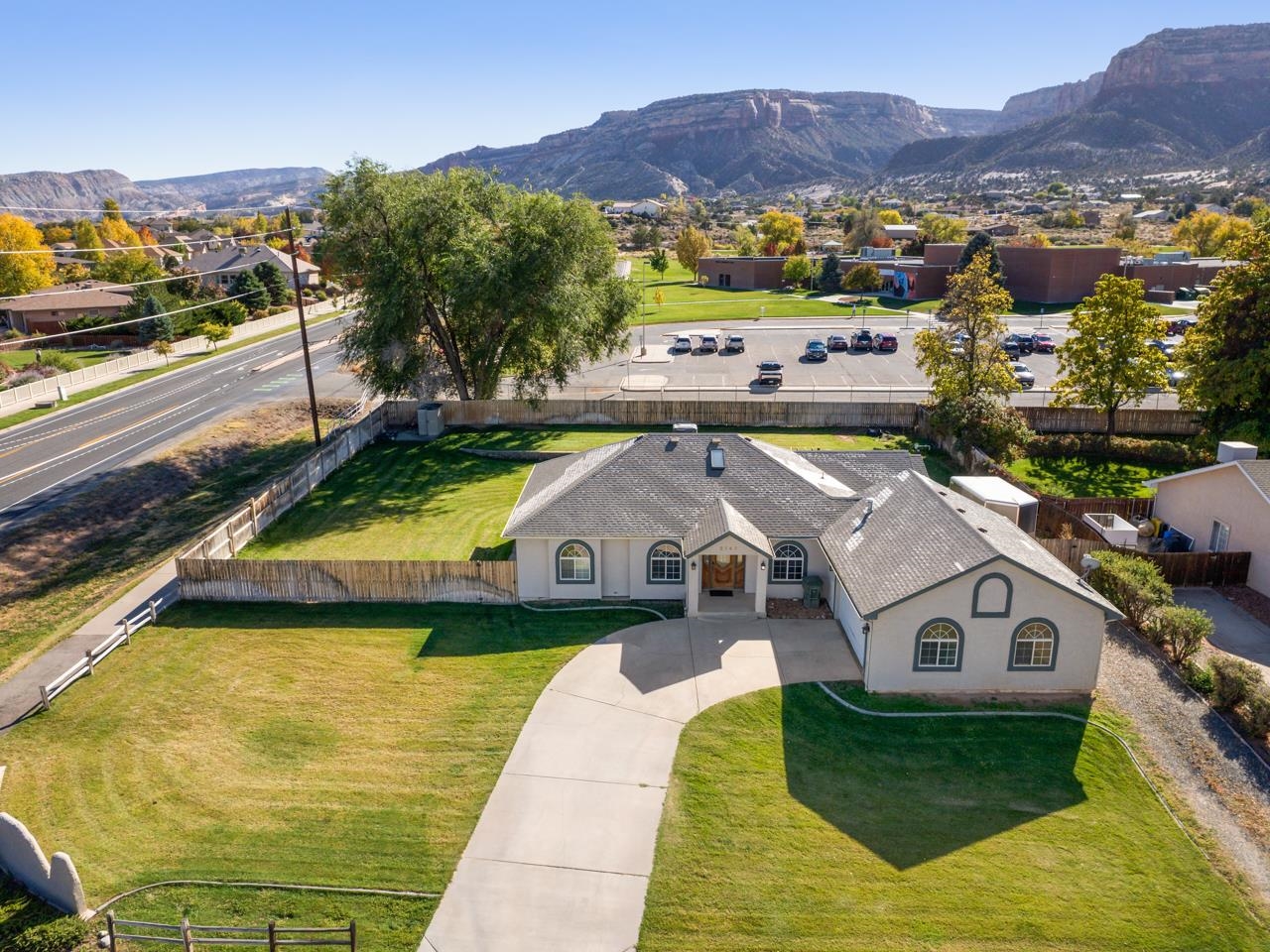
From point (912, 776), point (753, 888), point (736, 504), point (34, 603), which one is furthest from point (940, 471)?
point (34, 603)

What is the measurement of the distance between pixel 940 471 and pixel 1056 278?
54.4 metres

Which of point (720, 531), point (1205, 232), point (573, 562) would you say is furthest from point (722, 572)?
point (1205, 232)

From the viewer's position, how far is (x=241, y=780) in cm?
1742

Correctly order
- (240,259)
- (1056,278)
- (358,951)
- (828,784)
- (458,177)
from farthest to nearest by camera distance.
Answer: (240,259), (1056,278), (458,177), (828,784), (358,951)

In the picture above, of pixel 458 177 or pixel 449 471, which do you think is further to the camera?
pixel 458 177

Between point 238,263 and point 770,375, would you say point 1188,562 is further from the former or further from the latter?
point 238,263

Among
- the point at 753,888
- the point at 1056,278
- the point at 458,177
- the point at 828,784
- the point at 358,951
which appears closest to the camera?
the point at 358,951

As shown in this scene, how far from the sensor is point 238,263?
9444cm

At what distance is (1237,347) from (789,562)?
23894mm

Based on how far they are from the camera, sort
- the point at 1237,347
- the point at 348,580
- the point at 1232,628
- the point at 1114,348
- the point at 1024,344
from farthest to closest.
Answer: the point at 1024,344
the point at 1114,348
the point at 1237,347
the point at 348,580
the point at 1232,628

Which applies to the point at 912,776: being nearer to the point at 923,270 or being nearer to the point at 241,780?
the point at 241,780

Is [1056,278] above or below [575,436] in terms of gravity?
above

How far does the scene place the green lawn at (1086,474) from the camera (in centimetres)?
3491

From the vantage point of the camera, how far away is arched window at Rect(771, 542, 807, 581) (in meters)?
25.1
